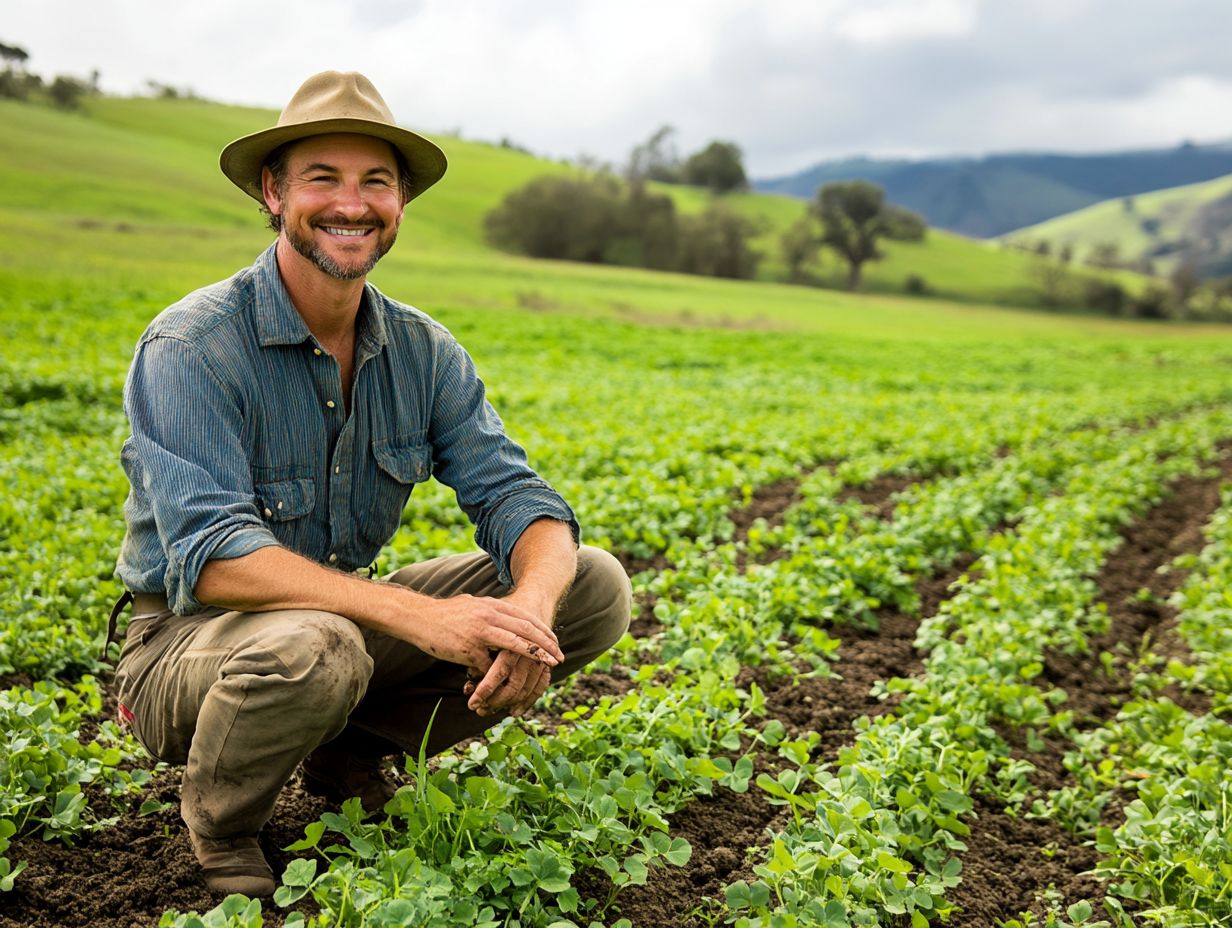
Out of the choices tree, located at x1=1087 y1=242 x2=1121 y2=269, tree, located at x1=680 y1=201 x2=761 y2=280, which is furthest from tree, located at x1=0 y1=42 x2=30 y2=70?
tree, located at x1=1087 y1=242 x2=1121 y2=269

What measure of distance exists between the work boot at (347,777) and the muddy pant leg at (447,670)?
A: 0.09 metres

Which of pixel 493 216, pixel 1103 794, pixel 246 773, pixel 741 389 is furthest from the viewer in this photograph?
pixel 493 216

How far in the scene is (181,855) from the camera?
3240 mm

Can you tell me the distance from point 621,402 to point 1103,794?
10.6 metres

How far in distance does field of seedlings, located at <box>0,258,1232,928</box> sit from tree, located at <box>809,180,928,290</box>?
6566 centimetres

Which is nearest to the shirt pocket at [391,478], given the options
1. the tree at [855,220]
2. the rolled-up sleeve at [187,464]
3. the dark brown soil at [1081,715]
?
the rolled-up sleeve at [187,464]

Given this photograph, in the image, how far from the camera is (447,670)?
351 cm

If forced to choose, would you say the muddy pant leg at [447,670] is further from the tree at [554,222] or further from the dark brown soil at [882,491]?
the tree at [554,222]

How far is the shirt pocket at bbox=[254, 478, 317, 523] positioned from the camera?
3.32m

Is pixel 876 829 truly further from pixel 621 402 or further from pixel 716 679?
pixel 621 402

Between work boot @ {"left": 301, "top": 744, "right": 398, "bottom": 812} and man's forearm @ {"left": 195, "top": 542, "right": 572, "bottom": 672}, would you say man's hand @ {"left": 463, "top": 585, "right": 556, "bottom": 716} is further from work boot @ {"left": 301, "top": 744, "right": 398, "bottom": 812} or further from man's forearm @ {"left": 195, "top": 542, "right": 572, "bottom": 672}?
work boot @ {"left": 301, "top": 744, "right": 398, "bottom": 812}

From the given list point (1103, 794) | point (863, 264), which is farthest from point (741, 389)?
point (863, 264)

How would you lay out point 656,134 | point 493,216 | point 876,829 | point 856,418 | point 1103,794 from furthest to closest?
point 656,134 < point 493,216 < point 856,418 < point 1103,794 < point 876,829

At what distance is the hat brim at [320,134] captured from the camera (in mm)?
3258
